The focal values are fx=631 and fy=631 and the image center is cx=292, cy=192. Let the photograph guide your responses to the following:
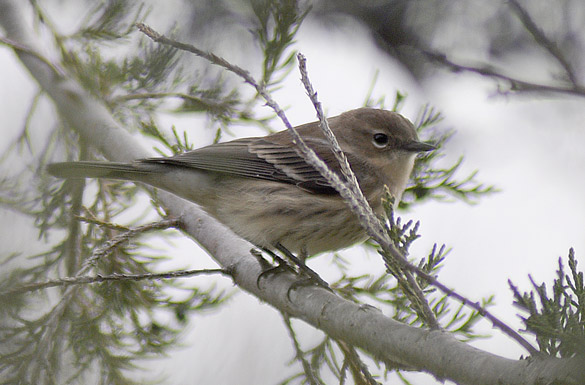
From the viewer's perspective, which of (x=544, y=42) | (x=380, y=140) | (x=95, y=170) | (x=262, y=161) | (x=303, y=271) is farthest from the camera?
(x=380, y=140)

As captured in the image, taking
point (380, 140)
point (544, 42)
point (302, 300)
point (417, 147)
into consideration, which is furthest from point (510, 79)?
point (380, 140)

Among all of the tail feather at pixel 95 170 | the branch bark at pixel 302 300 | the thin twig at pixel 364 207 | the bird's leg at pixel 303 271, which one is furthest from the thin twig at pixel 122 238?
the thin twig at pixel 364 207

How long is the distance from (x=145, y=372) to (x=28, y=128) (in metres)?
2.09

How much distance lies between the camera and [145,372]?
12.4 ft

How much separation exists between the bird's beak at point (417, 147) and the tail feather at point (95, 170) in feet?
6.27

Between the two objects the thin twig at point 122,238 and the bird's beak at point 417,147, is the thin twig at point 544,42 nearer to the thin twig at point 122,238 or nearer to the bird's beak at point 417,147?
the thin twig at point 122,238

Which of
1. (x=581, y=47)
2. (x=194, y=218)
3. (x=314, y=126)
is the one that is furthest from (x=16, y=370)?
(x=581, y=47)

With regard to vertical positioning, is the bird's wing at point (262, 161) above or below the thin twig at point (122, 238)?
above

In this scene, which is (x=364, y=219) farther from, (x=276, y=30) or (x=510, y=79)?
(x=276, y=30)

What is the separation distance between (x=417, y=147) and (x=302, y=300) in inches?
79.7

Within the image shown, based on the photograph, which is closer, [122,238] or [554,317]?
[554,317]

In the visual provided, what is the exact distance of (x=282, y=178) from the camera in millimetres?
4637

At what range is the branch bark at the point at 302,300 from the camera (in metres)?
1.89

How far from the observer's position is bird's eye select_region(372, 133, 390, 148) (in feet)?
16.3
